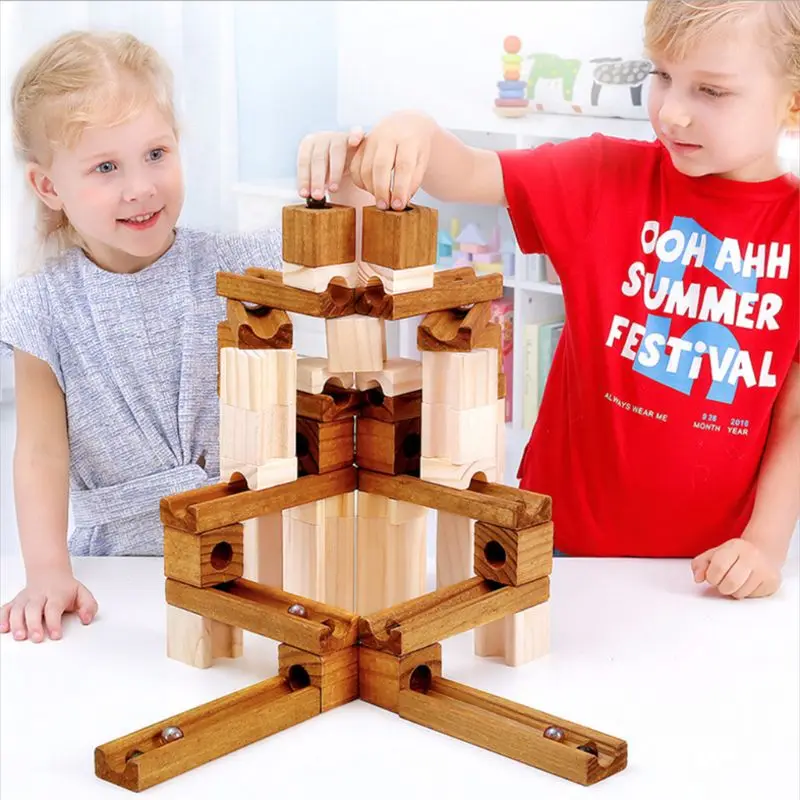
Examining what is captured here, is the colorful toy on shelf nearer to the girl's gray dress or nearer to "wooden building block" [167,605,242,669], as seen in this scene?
the girl's gray dress

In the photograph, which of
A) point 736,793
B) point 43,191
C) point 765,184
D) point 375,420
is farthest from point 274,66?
point 736,793

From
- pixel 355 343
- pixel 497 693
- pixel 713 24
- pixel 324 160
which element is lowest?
pixel 497 693

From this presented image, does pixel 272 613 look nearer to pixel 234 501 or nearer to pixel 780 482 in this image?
pixel 234 501

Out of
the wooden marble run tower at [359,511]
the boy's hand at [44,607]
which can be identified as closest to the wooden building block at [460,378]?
the wooden marble run tower at [359,511]

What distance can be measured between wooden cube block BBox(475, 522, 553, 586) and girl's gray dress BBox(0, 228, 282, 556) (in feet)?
1.53

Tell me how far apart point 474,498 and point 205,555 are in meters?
0.18

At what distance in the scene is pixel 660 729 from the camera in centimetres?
79

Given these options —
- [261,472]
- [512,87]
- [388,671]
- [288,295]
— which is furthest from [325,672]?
[512,87]

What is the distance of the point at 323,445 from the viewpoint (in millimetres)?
889

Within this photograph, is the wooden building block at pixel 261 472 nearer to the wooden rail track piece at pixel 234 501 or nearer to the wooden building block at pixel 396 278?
the wooden rail track piece at pixel 234 501

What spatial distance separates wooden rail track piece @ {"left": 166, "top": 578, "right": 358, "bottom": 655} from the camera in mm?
789

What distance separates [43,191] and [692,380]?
670 mm

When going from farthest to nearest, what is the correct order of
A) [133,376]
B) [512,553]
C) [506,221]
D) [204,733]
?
[506,221] → [133,376] → [512,553] → [204,733]

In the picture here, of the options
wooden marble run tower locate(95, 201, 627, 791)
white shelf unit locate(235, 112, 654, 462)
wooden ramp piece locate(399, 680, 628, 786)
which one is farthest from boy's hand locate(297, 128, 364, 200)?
white shelf unit locate(235, 112, 654, 462)
